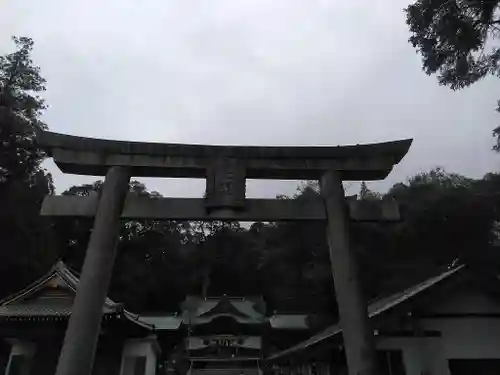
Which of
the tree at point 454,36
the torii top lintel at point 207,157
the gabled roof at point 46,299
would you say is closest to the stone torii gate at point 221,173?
the torii top lintel at point 207,157

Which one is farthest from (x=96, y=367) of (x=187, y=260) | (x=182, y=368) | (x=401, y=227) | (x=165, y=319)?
(x=187, y=260)

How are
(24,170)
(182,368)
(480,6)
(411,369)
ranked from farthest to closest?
(24,170) < (182,368) < (411,369) < (480,6)

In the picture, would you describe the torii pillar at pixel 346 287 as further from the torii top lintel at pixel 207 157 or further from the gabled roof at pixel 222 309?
the gabled roof at pixel 222 309

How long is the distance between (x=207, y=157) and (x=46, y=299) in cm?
1351

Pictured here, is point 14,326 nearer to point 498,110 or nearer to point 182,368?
point 182,368

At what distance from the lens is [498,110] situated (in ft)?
33.8

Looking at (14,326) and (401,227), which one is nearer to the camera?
(14,326)

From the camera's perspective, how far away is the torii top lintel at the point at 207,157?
23.3 feet

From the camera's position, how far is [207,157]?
7.21 m

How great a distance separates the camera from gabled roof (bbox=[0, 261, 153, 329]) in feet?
52.5

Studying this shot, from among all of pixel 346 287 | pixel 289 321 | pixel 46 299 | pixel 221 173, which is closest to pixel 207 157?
pixel 221 173

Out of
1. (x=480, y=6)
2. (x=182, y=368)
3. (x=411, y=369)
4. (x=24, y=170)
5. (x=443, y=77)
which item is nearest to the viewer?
(x=480, y=6)

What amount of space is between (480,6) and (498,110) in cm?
274

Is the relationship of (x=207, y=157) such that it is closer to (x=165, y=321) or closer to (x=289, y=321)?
(x=165, y=321)
